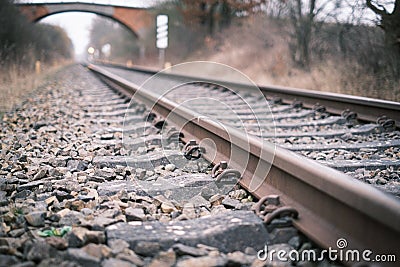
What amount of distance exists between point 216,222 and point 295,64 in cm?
1270

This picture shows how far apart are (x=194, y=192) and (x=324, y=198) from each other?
0.98m

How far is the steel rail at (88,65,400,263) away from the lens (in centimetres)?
169

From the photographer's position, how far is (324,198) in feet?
6.86

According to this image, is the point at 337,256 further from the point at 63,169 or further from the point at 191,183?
the point at 63,169

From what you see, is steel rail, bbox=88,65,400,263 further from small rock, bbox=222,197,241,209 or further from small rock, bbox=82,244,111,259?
small rock, bbox=82,244,111,259

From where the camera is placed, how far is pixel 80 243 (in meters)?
2.04

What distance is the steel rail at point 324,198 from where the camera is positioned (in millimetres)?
1692

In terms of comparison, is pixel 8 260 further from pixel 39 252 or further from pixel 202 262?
pixel 202 262

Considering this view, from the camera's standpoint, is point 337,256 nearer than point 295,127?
Yes

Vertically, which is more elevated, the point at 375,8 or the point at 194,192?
the point at 375,8

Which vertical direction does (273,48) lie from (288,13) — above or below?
below

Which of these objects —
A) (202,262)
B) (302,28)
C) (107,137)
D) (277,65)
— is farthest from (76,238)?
(302,28)

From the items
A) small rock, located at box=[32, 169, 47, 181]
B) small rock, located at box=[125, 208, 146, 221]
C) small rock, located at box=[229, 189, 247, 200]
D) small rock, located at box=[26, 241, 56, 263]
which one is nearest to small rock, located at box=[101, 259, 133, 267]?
small rock, located at box=[26, 241, 56, 263]

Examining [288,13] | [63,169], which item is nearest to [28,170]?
[63,169]
